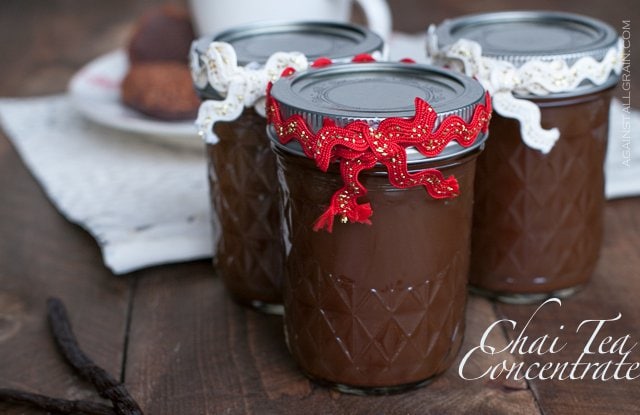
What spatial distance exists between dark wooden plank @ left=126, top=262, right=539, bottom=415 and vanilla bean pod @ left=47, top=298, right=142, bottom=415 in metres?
0.02

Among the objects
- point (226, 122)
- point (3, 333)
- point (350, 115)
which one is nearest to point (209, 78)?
point (226, 122)

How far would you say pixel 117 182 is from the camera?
1.23m

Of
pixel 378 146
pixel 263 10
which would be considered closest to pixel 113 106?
pixel 263 10

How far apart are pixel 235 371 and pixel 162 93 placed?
567mm

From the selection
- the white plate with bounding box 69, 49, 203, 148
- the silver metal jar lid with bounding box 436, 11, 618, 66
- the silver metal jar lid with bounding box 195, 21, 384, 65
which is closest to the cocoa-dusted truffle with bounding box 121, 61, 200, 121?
the white plate with bounding box 69, 49, 203, 148

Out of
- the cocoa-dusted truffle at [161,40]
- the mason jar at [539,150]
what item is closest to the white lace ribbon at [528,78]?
the mason jar at [539,150]

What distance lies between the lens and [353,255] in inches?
28.8

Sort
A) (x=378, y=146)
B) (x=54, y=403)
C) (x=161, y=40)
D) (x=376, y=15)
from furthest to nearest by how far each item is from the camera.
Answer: (x=161, y=40), (x=376, y=15), (x=54, y=403), (x=378, y=146)

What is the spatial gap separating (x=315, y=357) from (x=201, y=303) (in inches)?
8.1

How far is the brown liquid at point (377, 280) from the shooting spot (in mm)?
718

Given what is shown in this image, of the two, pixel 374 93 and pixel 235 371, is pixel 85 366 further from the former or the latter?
pixel 374 93

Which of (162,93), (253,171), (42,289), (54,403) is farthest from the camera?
(162,93)

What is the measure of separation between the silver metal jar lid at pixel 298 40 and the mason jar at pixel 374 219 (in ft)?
0.23

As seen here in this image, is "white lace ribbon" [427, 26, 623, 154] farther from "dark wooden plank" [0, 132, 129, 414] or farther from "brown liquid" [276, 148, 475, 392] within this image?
"dark wooden plank" [0, 132, 129, 414]
